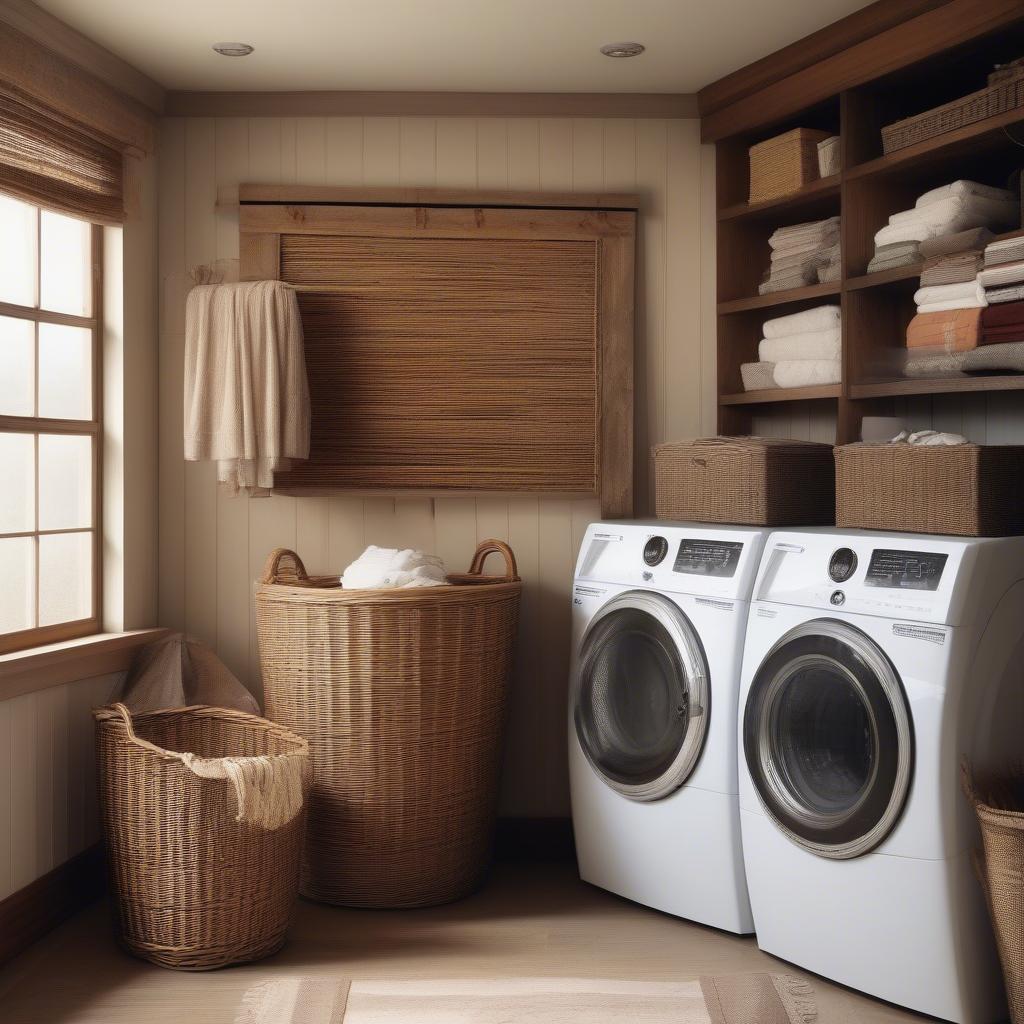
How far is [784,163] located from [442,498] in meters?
1.38

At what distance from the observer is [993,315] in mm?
2541

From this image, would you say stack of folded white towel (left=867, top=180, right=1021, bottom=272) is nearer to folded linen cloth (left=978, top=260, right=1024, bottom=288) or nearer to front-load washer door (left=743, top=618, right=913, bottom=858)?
folded linen cloth (left=978, top=260, right=1024, bottom=288)

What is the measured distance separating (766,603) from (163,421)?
1895mm

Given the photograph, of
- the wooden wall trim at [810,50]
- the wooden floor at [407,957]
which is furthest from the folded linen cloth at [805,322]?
the wooden floor at [407,957]

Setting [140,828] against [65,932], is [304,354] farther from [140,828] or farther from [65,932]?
[65,932]

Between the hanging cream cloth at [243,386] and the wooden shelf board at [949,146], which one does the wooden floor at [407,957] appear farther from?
the wooden shelf board at [949,146]

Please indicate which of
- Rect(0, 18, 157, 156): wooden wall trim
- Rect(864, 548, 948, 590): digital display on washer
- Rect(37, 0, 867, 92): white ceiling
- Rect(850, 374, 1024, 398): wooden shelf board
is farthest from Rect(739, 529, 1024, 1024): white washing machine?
Rect(0, 18, 157, 156): wooden wall trim

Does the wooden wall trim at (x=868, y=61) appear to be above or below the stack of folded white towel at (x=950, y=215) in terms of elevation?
above

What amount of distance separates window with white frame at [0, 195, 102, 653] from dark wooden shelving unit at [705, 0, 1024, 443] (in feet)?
6.07

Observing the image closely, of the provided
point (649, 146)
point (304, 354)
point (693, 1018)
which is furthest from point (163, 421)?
point (693, 1018)

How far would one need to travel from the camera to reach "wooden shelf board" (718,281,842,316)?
3.02 meters

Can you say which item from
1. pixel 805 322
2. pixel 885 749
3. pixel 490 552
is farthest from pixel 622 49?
pixel 885 749

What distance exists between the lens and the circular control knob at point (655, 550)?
287 centimetres

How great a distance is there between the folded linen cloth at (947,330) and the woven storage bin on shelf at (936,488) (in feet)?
0.94
